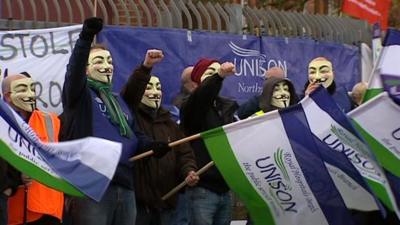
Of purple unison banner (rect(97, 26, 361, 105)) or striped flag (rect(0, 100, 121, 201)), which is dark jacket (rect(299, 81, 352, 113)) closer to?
purple unison banner (rect(97, 26, 361, 105))

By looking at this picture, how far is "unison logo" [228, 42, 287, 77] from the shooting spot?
10414 mm

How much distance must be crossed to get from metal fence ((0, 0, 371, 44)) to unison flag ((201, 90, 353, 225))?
2304 millimetres

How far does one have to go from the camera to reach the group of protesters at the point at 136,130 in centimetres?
688

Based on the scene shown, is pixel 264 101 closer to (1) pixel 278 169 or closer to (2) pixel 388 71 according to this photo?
(1) pixel 278 169

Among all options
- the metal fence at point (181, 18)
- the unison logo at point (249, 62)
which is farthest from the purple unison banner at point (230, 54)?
the metal fence at point (181, 18)

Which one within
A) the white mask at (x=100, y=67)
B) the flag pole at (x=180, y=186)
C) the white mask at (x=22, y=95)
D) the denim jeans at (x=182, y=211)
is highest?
the white mask at (x=100, y=67)

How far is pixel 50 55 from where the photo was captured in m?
8.61

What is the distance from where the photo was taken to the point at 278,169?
735 cm

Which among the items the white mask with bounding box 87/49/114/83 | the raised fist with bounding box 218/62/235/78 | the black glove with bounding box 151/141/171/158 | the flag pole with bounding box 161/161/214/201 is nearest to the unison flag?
the flag pole with bounding box 161/161/214/201

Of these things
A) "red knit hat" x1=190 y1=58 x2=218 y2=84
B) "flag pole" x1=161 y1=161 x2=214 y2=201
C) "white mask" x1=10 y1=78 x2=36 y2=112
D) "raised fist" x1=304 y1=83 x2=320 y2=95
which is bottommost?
"flag pole" x1=161 y1=161 x2=214 y2=201

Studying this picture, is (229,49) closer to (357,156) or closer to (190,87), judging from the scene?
(190,87)

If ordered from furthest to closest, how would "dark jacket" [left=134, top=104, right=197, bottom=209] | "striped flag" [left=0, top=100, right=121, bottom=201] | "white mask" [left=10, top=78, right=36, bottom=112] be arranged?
1. "dark jacket" [left=134, top=104, right=197, bottom=209]
2. "white mask" [left=10, top=78, right=36, bottom=112]
3. "striped flag" [left=0, top=100, right=121, bottom=201]

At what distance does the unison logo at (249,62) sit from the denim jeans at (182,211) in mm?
2560

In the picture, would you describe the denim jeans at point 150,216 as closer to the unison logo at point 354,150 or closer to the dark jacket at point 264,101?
the dark jacket at point 264,101
